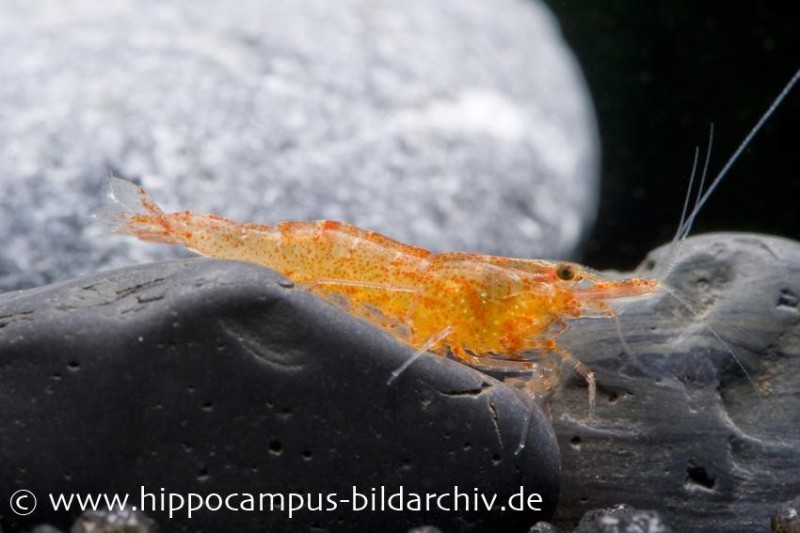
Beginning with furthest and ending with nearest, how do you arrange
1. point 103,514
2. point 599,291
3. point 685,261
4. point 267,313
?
point 685,261 → point 599,291 → point 267,313 → point 103,514

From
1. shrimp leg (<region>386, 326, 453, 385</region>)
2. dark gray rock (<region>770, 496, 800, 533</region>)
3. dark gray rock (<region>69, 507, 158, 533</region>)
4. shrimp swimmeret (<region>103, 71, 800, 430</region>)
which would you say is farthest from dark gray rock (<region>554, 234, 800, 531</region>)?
dark gray rock (<region>69, 507, 158, 533</region>)

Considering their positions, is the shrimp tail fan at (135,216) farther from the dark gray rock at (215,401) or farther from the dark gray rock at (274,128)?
the dark gray rock at (274,128)

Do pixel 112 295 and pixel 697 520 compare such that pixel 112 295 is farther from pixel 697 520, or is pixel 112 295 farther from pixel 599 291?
pixel 697 520

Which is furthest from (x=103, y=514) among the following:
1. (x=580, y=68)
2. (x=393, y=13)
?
(x=580, y=68)

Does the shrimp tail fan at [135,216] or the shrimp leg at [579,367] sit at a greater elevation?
the shrimp tail fan at [135,216]

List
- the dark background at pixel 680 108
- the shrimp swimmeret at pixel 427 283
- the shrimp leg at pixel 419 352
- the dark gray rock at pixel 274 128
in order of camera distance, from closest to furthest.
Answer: the shrimp leg at pixel 419 352 < the shrimp swimmeret at pixel 427 283 < the dark gray rock at pixel 274 128 < the dark background at pixel 680 108

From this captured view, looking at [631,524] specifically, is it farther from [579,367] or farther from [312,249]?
[312,249]

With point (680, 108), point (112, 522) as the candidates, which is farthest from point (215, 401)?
point (680, 108)

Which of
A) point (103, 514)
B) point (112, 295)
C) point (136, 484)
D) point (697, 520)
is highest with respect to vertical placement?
point (112, 295)
